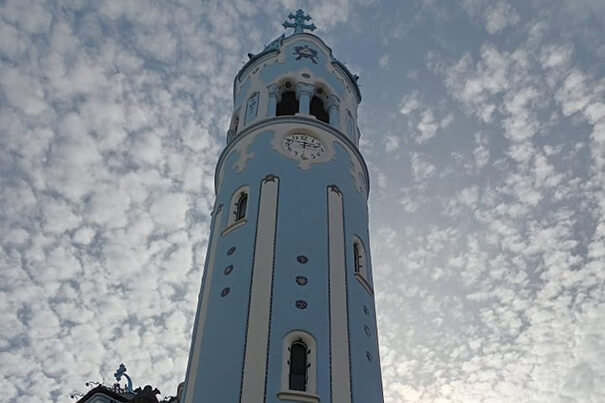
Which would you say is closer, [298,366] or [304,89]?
[298,366]

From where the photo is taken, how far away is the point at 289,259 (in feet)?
75.2

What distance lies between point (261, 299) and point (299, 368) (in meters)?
2.58

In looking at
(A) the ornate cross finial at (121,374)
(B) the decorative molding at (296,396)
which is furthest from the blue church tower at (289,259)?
(A) the ornate cross finial at (121,374)

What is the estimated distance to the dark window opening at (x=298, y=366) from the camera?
64.3 feet

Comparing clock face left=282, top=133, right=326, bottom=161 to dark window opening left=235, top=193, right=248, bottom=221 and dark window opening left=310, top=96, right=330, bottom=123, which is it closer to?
dark window opening left=235, top=193, right=248, bottom=221

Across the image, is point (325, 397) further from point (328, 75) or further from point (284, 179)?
point (328, 75)

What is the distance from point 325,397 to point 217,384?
122 inches

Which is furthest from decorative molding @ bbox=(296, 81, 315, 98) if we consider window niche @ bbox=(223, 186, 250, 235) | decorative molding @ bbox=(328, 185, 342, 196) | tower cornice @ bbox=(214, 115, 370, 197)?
window niche @ bbox=(223, 186, 250, 235)

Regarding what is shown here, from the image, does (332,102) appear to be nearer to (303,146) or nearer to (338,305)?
(303,146)

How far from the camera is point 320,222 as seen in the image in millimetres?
24609

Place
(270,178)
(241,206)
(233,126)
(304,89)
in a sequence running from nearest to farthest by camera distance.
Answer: (270,178)
(241,206)
(304,89)
(233,126)

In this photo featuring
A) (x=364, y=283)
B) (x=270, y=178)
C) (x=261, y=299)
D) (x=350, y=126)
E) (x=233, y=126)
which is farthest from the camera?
(x=233, y=126)

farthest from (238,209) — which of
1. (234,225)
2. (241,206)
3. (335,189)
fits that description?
(335,189)

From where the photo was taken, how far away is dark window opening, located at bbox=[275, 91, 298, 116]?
104 ft
